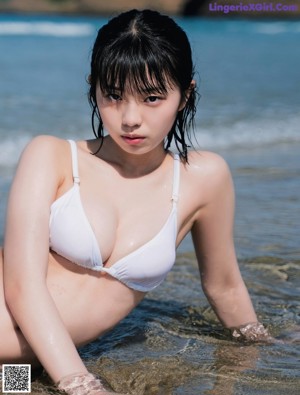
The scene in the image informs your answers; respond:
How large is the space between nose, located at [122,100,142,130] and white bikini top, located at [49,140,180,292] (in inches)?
11.0

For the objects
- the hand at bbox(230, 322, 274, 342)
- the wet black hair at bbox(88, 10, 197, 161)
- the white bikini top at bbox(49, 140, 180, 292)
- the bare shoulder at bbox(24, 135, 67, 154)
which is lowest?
the hand at bbox(230, 322, 274, 342)

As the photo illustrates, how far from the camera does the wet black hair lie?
9.12ft

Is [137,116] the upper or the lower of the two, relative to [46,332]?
upper

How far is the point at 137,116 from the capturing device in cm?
282

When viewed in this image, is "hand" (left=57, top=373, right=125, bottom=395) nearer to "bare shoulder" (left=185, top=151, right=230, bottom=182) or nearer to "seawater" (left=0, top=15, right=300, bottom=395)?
"seawater" (left=0, top=15, right=300, bottom=395)

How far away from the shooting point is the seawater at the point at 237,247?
3207 millimetres

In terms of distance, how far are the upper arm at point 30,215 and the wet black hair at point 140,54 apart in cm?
33

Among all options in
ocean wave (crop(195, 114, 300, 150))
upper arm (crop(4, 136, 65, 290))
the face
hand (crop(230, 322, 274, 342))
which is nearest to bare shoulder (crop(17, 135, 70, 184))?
upper arm (crop(4, 136, 65, 290))

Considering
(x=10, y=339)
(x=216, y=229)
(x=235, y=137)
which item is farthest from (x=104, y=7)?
(x=10, y=339)

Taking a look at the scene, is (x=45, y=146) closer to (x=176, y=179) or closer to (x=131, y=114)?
(x=131, y=114)

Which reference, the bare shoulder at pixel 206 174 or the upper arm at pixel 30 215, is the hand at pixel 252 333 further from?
the upper arm at pixel 30 215

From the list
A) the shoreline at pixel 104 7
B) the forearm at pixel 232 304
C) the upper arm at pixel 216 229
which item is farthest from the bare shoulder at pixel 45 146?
the shoreline at pixel 104 7

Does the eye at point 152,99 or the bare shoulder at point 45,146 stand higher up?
the eye at point 152,99

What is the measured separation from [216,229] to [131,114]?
75cm
